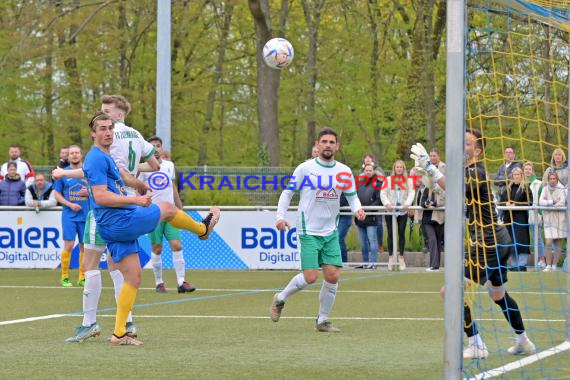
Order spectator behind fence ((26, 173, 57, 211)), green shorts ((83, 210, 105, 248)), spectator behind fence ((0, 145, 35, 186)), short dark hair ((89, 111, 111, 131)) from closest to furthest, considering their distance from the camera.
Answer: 1. short dark hair ((89, 111, 111, 131))
2. green shorts ((83, 210, 105, 248))
3. spectator behind fence ((26, 173, 57, 211))
4. spectator behind fence ((0, 145, 35, 186))

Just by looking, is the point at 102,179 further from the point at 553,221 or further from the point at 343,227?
the point at 343,227

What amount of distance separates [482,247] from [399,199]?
40.4 ft

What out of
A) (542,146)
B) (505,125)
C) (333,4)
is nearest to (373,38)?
(333,4)

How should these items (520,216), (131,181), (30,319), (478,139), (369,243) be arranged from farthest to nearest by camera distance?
(369,243) → (520,216) → (30,319) → (131,181) → (478,139)

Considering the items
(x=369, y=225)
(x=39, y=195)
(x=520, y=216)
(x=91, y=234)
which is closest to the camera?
(x=91, y=234)

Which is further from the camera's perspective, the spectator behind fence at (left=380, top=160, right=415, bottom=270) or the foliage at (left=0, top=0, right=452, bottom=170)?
the foliage at (left=0, top=0, right=452, bottom=170)

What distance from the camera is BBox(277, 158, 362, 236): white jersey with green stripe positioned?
11.6 m

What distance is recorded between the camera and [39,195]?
71.9 ft

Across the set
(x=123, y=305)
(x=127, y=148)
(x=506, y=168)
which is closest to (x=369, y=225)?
(x=506, y=168)

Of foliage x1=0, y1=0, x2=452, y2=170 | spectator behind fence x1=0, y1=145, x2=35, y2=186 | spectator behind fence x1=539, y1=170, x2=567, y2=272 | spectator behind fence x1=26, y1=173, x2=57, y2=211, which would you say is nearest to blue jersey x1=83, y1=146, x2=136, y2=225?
spectator behind fence x1=539, y1=170, x2=567, y2=272

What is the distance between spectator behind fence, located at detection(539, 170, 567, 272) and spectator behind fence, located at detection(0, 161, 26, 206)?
31.6ft

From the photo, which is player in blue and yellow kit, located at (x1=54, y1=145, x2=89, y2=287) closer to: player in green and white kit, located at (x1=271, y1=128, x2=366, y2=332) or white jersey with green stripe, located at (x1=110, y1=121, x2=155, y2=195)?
player in green and white kit, located at (x1=271, y1=128, x2=366, y2=332)

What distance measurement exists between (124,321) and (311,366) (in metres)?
2.04

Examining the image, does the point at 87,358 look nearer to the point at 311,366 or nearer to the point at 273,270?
the point at 311,366
